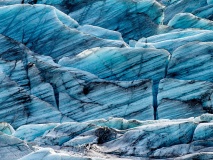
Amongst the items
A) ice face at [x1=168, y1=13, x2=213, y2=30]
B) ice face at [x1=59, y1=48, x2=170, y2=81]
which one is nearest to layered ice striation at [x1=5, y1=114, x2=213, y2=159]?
ice face at [x1=59, y1=48, x2=170, y2=81]

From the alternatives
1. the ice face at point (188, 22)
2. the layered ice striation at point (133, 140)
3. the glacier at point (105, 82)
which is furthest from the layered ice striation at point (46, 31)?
the layered ice striation at point (133, 140)

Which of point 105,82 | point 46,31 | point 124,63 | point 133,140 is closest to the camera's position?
point 133,140

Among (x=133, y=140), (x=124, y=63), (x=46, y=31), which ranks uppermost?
(x=133, y=140)

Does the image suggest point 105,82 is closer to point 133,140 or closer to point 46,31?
point 46,31

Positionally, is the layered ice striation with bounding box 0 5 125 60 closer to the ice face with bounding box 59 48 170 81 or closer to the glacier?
the glacier

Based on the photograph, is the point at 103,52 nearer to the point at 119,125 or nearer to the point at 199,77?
the point at 199,77

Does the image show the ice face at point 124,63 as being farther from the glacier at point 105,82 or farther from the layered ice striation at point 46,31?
the layered ice striation at point 46,31

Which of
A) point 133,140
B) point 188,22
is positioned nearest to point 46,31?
point 188,22

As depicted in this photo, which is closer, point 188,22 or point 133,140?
point 133,140
